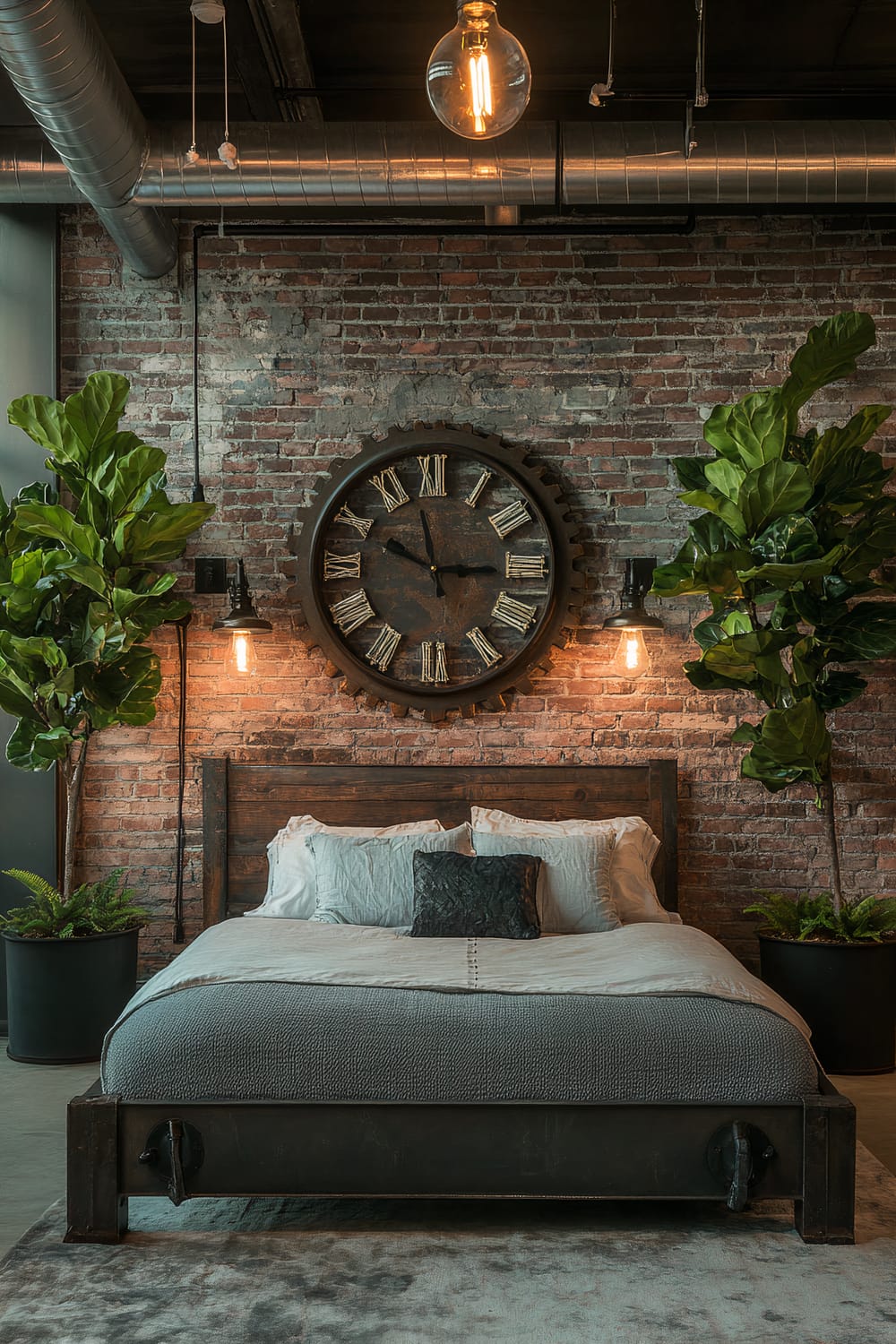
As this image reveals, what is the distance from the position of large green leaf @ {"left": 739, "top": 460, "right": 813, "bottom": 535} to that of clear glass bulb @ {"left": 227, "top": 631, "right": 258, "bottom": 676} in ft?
7.16

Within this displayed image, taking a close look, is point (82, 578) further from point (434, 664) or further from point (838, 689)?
point (838, 689)

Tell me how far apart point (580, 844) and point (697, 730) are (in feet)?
3.29

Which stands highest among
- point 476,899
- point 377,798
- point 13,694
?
point 13,694

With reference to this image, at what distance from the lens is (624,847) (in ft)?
15.6

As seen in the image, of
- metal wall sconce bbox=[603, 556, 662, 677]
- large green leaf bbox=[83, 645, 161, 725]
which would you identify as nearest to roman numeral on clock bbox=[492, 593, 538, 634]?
metal wall sconce bbox=[603, 556, 662, 677]

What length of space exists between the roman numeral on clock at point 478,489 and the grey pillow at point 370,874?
58.7 inches

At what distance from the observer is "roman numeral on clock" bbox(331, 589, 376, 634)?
17.1ft

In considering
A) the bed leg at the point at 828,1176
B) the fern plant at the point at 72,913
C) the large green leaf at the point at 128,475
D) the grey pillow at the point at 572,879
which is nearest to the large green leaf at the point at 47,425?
the large green leaf at the point at 128,475

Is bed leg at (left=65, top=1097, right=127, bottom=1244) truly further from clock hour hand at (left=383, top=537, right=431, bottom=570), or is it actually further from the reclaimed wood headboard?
clock hour hand at (left=383, top=537, right=431, bottom=570)

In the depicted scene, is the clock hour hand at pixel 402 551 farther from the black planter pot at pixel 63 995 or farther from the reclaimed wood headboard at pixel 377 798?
the black planter pot at pixel 63 995

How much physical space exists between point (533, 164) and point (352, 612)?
6.59ft

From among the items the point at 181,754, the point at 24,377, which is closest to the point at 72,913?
the point at 181,754

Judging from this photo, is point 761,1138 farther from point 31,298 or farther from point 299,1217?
point 31,298

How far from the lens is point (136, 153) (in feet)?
13.6
